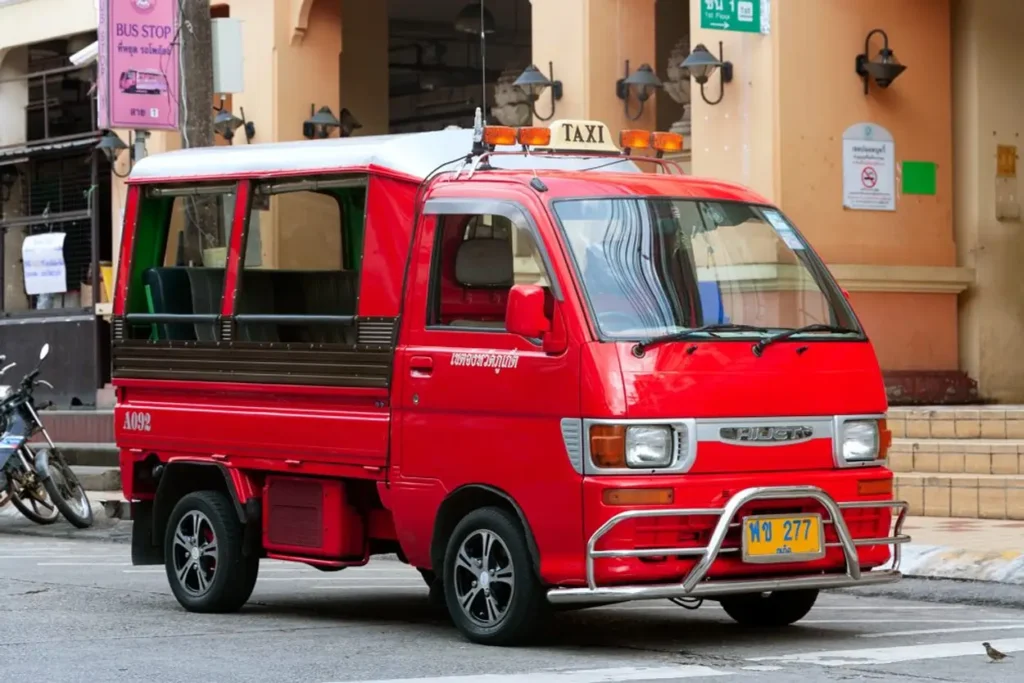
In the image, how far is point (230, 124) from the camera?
2352 centimetres

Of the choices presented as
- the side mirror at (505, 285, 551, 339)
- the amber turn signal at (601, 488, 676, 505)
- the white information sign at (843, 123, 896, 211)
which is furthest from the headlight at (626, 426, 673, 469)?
the white information sign at (843, 123, 896, 211)

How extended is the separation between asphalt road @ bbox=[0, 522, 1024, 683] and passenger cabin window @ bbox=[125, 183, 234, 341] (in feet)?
5.06

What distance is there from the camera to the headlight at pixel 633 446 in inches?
330

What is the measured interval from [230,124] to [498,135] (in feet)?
47.1

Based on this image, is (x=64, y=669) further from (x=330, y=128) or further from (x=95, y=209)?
(x=95, y=209)

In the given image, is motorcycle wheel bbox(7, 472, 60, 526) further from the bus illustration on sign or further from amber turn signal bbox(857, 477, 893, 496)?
amber turn signal bbox(857, 477, 893, 496)

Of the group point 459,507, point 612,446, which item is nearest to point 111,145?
point 459,507

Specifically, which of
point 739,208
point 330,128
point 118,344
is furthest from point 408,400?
point 330,128

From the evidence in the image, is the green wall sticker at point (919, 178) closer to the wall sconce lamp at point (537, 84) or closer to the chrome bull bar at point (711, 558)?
the wall sconce lamp at point (537, 84)

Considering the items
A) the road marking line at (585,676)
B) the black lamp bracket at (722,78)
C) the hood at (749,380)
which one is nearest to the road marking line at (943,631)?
the hood at (749,380)

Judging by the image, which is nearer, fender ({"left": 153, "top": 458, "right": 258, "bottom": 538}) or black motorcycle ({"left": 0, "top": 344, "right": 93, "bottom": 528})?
fender ({"left": 153, "top": 458, "right": 258, "bottom": 538})

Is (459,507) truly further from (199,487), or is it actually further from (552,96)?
(552,96)

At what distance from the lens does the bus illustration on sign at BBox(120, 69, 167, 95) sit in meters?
17.8

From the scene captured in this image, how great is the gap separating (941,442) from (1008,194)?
169 inches
